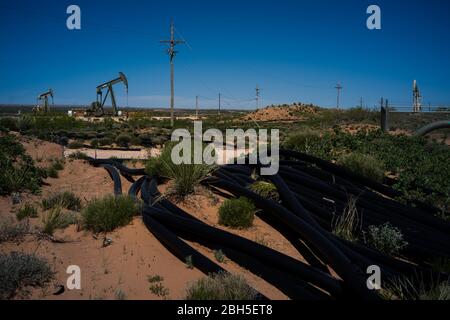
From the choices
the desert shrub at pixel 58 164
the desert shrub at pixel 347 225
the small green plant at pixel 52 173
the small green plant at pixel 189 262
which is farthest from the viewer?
the desert shrub at pixel 58 164

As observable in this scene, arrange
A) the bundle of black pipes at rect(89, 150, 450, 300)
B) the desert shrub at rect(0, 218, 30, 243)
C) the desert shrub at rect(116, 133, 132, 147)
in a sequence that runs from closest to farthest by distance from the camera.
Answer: the bundle of black pipes at rect(89, 150, 450, 300) → the desert shrub at rect(0, 218, 30, 243) → the desert shrub at rect(116, 133, 132, 147)

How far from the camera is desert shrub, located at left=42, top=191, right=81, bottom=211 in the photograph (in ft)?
21.5

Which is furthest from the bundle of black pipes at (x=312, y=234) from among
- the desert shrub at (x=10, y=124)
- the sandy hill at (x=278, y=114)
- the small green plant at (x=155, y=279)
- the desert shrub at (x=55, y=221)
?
the sandy hill at (x=278, y=114)

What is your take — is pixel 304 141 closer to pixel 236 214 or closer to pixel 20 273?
pixel 236 214

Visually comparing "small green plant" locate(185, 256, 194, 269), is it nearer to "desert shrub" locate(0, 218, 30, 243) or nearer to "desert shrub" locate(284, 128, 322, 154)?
"desert shrub" locate(0, 218, 30, 243)

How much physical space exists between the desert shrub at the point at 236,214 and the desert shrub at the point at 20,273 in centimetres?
260

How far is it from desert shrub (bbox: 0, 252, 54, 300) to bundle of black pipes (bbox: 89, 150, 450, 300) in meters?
1.52

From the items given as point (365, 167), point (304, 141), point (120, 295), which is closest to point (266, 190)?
point (365, 167)

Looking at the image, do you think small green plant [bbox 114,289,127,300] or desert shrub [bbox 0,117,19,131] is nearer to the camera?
small green plant [bbox 114,289,127,300]

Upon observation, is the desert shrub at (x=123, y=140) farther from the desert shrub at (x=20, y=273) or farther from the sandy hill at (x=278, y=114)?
the sandy hill at (x=278, y=114)

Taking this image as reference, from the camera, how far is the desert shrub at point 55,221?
17.0 feet

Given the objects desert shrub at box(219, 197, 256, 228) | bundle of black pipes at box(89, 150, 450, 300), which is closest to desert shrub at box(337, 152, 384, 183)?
bundle of black pipes at box(89, 150, 450, 300)

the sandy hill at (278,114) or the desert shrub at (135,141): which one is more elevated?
the sandy hill at (278,114)
